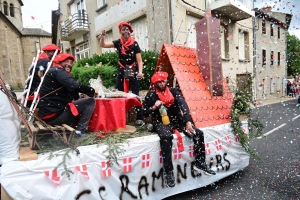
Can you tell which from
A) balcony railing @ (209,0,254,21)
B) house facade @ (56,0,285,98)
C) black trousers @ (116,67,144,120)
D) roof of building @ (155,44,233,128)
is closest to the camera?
roof of building @ (155,44,233,128)

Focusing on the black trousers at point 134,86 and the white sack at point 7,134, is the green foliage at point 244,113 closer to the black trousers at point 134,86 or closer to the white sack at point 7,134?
the black trousers at point 134,86

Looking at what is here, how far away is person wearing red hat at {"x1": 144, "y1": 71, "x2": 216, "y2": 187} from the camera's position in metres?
3.21

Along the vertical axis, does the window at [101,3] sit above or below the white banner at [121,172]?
above

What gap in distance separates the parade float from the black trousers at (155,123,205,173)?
9 centimetres

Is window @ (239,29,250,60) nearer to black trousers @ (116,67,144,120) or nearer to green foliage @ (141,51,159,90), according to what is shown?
green foliage @ (141,51,159,90)

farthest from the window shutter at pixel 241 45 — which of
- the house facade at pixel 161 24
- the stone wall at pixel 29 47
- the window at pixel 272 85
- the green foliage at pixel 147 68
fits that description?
the stone wall at pixel 29 47

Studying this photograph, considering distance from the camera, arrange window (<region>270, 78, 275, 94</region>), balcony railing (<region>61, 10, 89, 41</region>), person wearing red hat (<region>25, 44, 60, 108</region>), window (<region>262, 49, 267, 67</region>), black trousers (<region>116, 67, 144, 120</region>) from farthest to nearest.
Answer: window (<region>270, 78, 275, 94</region>), window (<region>262, 49, 267, 67</region>), balcony railing (<region>61, 10, 89, 41</region>), black trousers (<region>116, 67, 144, 120</region>), person wearing red hat (<region>25, 44, 60, 108</region>)

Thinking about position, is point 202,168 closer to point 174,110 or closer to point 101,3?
point 174,110

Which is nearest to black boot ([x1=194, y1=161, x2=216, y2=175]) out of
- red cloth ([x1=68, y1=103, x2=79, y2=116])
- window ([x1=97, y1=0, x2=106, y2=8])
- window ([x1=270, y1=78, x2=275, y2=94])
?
red cloth ([x1=68, y1=103, x2=79, y2=116])

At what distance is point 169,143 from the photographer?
323cm

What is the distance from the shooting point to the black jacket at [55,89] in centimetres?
313

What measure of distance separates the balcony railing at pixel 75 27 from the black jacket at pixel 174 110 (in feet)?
38.8

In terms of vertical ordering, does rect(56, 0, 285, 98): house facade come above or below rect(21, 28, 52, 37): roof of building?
below

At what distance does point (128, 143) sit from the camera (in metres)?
3.02
